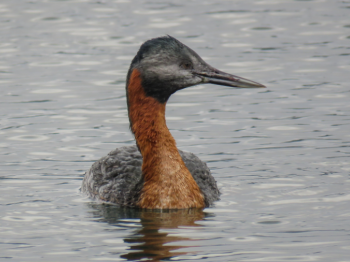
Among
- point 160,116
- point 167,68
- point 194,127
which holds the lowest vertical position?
point 194,127

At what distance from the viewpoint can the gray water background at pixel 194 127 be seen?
28.3 ft

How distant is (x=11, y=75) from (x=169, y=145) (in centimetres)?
770

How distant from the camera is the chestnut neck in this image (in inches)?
384

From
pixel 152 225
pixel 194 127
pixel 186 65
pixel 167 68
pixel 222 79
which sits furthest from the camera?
pixel 194 127

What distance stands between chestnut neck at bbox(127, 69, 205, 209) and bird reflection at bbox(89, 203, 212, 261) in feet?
0.45

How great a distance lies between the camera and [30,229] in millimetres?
9047

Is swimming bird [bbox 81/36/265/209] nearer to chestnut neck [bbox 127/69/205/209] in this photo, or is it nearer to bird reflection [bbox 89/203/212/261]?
chestnut neck [bbox 127/69/205/209]

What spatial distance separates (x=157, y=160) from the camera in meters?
9.87

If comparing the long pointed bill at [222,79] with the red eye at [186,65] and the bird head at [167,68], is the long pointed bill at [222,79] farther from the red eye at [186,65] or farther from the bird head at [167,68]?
the red eye at [186,65]

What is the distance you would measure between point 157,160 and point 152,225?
37.1 inches

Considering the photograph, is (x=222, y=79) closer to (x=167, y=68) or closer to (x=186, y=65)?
(x=186, y=65)

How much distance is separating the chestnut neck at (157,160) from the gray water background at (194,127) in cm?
20

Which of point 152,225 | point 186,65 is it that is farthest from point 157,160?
point 186,65

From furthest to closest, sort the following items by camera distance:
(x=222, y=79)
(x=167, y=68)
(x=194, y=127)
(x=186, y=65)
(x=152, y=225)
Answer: (x=194, y=127) < (x=222, y=79) < (x=186, y=65) < (x=167, y=68) < (x=152, y=225)
